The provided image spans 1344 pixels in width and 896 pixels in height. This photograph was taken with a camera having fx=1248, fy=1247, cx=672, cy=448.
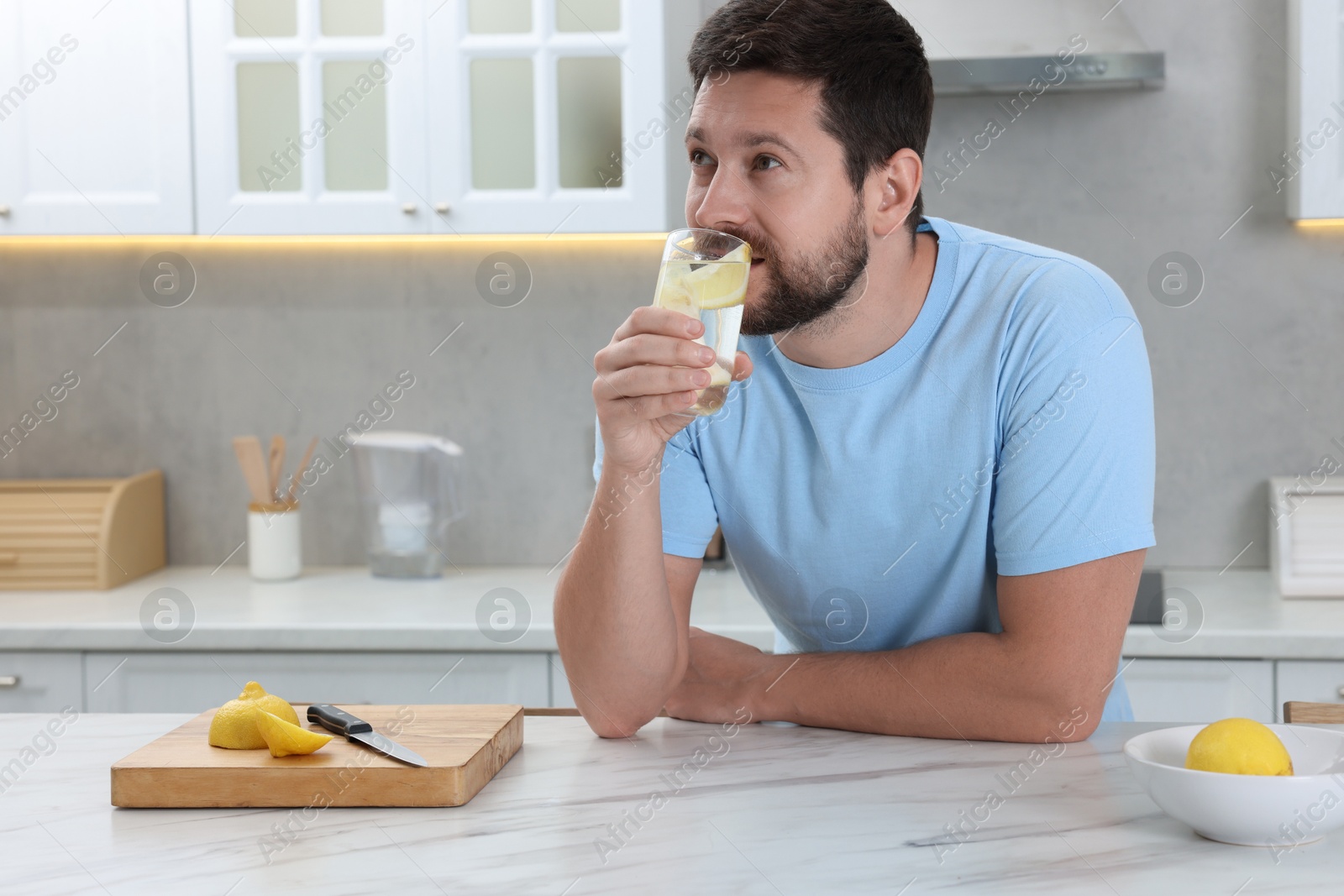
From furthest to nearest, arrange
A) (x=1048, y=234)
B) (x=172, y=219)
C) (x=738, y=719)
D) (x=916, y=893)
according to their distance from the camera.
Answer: (x=1048, y=234) → (x=172, y=219) → (x=738, y=719) → (x=916, y=893)

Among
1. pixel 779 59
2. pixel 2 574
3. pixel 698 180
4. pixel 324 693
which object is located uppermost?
pixel 779 59

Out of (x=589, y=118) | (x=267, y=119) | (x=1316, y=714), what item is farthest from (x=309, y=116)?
(x=1316, y=714)

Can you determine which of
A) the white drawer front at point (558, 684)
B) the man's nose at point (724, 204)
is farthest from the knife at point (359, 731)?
the white drawer front at point (558, 684)

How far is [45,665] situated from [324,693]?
1.67ft

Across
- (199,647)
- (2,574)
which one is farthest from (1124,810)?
(2,574)

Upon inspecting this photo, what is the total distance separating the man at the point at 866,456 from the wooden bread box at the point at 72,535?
1.60 metres

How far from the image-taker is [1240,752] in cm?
88

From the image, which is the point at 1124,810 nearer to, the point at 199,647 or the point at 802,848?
the point at 802,848

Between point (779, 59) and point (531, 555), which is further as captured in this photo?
point (531, 555)

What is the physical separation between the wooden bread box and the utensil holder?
26cm

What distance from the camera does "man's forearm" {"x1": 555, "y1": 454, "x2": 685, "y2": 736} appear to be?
122 centimetres

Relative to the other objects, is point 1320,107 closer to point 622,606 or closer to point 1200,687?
point 1200,687

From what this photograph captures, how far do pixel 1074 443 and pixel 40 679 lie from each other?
1863 millimetres

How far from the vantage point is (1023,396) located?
1276mm
